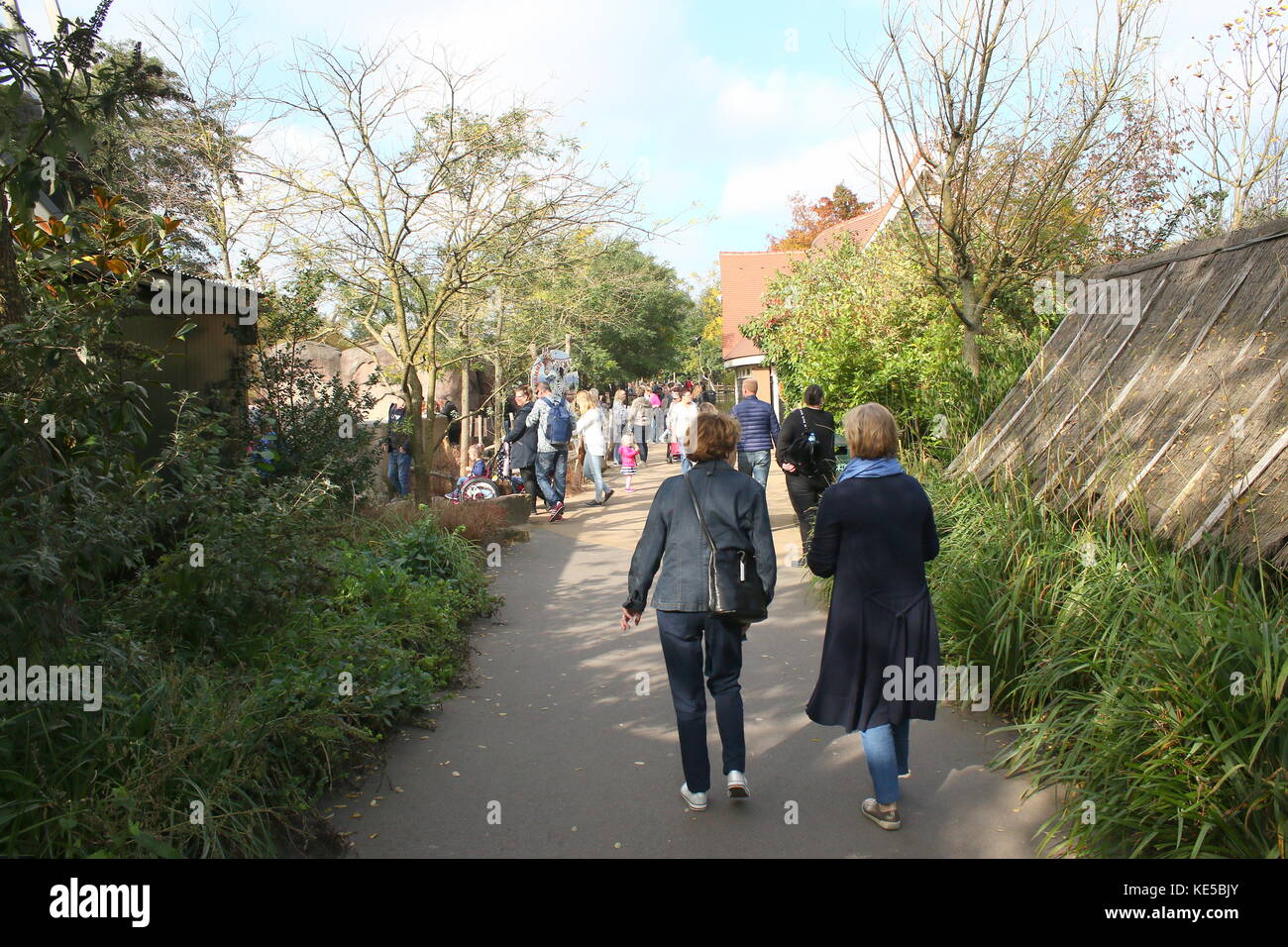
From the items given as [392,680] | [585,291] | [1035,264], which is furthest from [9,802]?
[585,291]

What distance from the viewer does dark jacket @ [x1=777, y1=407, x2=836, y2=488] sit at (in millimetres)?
9398

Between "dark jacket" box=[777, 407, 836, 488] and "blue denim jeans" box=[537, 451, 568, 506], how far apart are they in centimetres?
455

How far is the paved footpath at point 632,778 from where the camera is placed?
410cm

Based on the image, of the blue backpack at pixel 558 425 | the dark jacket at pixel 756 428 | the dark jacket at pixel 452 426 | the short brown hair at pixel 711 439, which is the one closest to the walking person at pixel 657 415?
the dark jacket at pixel 452 426

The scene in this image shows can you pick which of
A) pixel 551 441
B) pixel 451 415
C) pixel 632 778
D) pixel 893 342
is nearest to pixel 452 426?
pixel 451 415

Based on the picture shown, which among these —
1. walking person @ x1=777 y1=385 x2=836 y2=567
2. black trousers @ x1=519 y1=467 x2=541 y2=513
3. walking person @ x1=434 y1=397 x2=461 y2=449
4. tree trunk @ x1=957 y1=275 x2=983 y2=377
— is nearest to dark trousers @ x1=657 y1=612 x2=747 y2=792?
walking person @ x1=777 y1=385 x2=836 y2=567

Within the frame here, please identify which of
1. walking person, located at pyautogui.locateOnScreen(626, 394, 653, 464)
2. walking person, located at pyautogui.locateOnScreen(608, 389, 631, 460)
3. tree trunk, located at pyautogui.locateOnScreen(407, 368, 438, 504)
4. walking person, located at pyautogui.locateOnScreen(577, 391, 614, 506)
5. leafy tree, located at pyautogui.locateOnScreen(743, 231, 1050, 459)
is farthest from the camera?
walking person, located at pyautogui.locateOnScreen(626, 394, 653, 464)

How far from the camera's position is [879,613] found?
4.25 metres

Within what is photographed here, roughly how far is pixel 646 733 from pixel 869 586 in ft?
6.01

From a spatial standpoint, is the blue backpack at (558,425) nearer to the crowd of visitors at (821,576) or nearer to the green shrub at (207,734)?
the green shrub at (207,734)

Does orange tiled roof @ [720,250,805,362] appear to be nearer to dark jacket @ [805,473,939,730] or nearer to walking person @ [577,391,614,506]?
walking person @ [577,391,614,506]

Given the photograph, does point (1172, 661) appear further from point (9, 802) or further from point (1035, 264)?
point (1035, 264)

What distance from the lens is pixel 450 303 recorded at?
1148cm

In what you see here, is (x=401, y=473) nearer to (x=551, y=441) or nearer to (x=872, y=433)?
(x=551, y=441)
